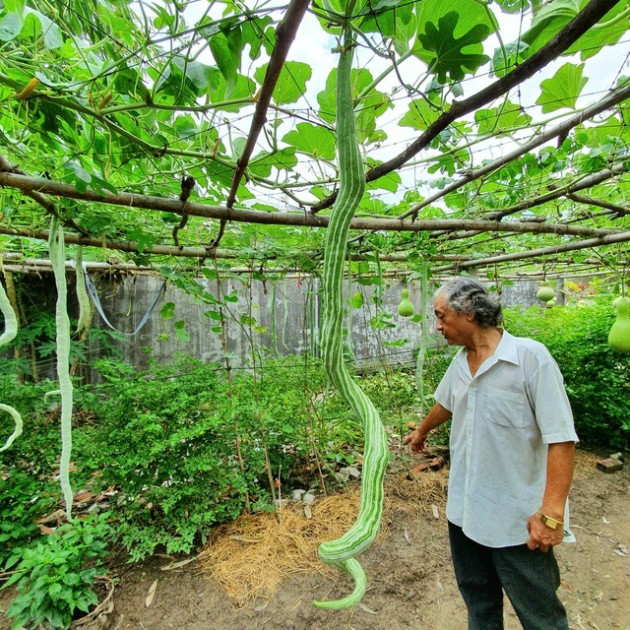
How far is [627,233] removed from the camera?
230 centimetres

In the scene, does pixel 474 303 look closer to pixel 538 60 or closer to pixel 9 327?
pixel 538 60

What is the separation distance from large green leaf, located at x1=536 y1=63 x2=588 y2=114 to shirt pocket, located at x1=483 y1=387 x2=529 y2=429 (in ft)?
3.42

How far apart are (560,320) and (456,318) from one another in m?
5.04

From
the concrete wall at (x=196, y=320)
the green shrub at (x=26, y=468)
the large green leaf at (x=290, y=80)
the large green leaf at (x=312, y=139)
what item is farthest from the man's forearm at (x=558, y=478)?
the concrete wall at (x=196, y=320)

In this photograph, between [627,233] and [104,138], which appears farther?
[627,233]

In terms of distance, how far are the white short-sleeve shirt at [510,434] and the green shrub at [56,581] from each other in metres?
2.07

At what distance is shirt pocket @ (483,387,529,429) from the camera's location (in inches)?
54.7

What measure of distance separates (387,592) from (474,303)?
1.94 metres

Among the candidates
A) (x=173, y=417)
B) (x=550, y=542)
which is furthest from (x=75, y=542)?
(x=550, y=542)

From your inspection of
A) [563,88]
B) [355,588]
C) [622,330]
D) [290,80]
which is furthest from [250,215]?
[622,330]

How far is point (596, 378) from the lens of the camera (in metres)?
3.99

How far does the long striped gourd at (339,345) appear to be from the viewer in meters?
0.58

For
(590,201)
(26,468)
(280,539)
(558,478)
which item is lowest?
(280,539)

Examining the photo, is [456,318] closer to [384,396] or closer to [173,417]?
[173,417]
